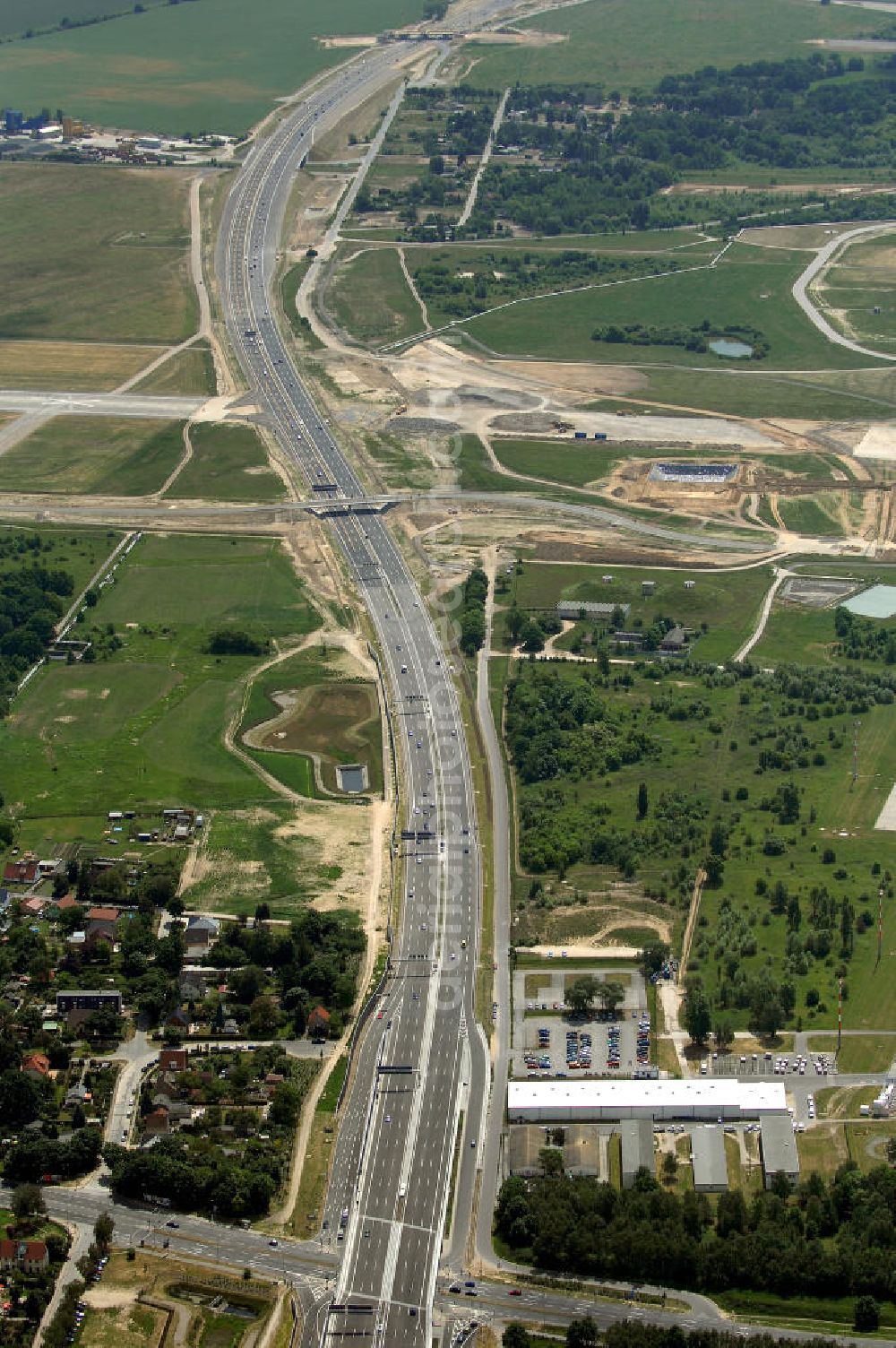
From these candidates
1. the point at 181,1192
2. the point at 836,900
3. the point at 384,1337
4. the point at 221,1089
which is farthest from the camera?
the point at 836,900

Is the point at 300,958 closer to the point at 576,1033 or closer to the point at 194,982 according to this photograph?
the point at 194,982

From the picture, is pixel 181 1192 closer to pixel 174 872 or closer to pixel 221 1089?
pixel 221 1089

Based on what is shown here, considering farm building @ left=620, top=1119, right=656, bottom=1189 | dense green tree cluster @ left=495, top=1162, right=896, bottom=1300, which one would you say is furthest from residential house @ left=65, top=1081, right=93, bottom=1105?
farm building @ left=620, top=1119, right=656, bottom=1189

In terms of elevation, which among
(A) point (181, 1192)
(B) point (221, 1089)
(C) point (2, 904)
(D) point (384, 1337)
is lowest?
(D) point (384, 1337)

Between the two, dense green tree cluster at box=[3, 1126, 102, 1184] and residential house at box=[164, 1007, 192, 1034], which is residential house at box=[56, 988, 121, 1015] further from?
dense green tree cluster at box=[3, 1126, 102, 1184]

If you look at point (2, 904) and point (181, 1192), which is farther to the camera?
point (2, 904)

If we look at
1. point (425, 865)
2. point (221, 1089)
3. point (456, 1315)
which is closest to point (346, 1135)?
point (221, 1089)

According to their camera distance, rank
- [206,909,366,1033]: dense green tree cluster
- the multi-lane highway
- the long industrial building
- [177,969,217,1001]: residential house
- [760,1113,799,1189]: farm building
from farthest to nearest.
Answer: [177,969,217,1001]: residential house, [206,909,366,1033]: dense green tree cluster, the long industrial building, [760,1113,799,1189]: farm building, the multi-lane highway
